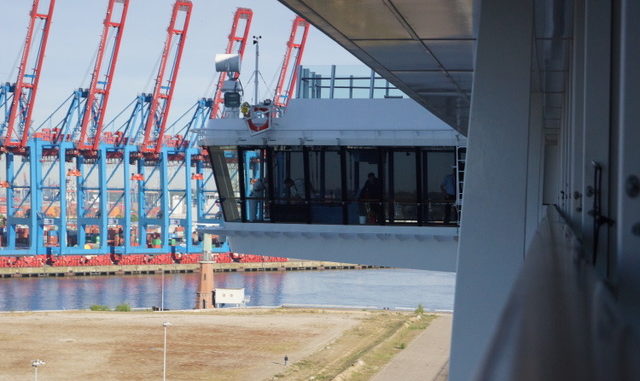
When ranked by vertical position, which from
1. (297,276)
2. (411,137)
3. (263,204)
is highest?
(411,137)

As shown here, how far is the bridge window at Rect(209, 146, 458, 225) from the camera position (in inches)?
597

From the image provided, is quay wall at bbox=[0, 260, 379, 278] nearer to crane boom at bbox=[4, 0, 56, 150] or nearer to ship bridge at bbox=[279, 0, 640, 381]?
crane boom at bbox=[4, 0, 56, 150]

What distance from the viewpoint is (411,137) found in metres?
15.6

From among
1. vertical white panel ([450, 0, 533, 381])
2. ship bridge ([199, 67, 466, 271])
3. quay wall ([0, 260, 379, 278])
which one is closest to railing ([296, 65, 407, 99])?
ship bridge ([199, 67, 466, 271])

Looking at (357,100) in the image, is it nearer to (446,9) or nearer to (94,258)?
(446,9)

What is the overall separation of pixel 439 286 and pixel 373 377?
25.5 meters

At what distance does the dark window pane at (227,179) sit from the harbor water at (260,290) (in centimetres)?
2820

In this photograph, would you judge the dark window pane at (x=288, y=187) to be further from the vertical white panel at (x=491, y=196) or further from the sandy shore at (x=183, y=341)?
the sandy shore at (x=183, y=341)

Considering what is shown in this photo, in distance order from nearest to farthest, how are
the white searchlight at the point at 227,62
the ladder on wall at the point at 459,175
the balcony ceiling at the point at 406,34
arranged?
the balcony ceiling at the point at 406,34 < the ladder on wall at the point at 459,175 < the white searchlight at the point at 227,62

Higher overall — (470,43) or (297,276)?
(470,43)

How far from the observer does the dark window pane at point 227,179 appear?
51.4ft

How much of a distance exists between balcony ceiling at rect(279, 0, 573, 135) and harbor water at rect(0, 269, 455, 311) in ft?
125

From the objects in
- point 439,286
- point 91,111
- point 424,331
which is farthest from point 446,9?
point 91,111

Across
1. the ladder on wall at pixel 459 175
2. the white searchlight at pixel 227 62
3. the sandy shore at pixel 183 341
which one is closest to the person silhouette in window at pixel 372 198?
the ladder on wall at pixel 459 175
